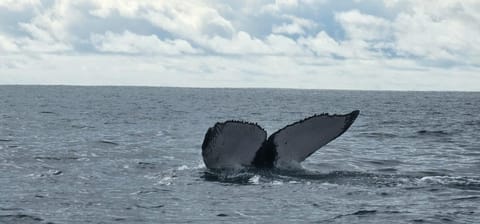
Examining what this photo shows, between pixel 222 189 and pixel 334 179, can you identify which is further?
pixel 334 179

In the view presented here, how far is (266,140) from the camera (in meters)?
9.34

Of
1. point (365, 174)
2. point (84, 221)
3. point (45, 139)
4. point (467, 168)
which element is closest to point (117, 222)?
point (84, 221)

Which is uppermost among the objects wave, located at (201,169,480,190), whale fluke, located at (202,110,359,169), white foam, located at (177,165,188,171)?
whale fluke, located at (202,110,359,169)

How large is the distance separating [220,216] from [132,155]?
23.5 ft

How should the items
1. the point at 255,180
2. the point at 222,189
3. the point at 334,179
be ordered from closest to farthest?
the point at 222,189, the point at 255,180, the point at 334,179

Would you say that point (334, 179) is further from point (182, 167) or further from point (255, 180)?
point (182, 167)

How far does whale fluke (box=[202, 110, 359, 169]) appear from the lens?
29.2 ft

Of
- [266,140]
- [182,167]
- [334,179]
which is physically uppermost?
[266,140]

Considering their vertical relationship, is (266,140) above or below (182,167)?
above

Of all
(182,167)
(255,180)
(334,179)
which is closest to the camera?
(255,180)

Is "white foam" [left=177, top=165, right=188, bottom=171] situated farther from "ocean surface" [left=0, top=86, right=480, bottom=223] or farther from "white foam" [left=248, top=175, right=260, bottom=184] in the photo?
"white foam" [left=248, top=175, right=260, bottom=184]

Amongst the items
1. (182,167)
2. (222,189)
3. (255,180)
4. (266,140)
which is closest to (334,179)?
(255,180)

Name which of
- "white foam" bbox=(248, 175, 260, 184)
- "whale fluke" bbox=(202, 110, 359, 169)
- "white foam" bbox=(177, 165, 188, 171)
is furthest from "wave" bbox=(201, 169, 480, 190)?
"white foam" bbox=(177, 165, 188, 171)

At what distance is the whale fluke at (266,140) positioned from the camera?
891 centimetres
